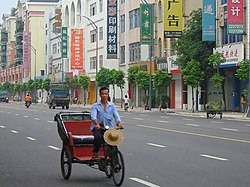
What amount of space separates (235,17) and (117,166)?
116 feet

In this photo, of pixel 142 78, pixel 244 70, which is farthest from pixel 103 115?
pixel 142 78

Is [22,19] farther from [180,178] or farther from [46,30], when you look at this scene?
[180,178]

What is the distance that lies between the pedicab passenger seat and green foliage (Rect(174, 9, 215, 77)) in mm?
40636

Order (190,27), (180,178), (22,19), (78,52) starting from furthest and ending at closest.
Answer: (22,19) < (78,52) < (190,27) < (180,178)


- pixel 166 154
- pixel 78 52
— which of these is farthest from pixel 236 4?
pixel 78 52

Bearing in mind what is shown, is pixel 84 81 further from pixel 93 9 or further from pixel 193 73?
pixel 193 73

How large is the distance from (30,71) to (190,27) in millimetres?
89533

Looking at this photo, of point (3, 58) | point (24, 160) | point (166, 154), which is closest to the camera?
point (24, 160)

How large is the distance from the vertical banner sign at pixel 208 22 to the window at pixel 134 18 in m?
21.9

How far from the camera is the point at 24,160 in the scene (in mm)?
17141

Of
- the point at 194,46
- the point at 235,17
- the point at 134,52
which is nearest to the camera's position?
the point at 235,17

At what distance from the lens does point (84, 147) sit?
526 inches

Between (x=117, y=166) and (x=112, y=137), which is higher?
(x=112, y=137)

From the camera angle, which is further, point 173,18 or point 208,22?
point 173,18
